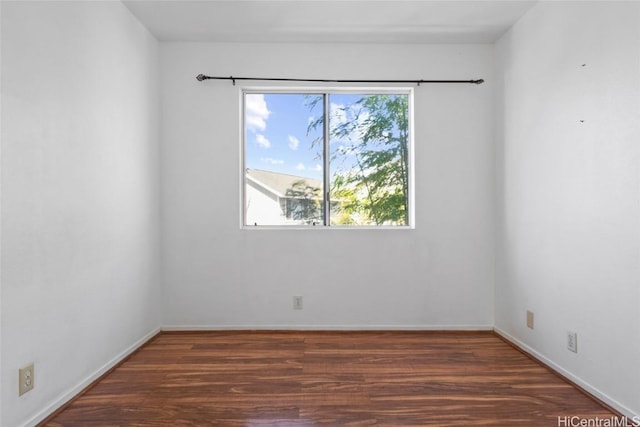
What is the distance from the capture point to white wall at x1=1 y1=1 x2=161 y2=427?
1751 mm

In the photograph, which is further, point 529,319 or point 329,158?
point 329,158

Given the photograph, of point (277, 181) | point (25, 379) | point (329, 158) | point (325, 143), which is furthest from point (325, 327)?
point (25, 379)

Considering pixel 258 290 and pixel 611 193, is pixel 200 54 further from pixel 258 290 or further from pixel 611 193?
pixel 611 193

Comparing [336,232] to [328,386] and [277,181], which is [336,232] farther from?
[328,386]

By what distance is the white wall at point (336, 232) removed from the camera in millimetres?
3328

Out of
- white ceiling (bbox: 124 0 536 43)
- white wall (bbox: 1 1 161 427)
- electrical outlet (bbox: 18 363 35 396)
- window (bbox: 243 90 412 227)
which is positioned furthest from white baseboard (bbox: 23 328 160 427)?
white ceiling (bbox: 124 0 536 43)

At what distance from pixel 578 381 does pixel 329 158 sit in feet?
7.98

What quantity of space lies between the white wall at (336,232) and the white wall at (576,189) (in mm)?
283

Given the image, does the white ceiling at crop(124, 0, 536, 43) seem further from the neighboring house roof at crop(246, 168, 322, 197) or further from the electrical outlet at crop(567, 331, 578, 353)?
the electrical outlet at crop(567, 331, 578, 353)

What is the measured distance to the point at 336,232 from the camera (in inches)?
133

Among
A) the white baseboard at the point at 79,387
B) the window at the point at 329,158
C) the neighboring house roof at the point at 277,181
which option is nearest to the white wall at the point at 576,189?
the window at the point at 329,158

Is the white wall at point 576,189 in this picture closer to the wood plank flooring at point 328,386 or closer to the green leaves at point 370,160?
the wood plank flooring at point 328,386

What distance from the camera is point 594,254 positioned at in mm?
2164

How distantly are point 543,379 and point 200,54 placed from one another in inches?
142
